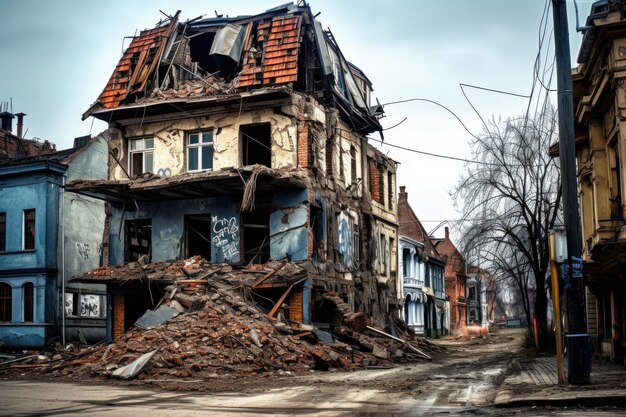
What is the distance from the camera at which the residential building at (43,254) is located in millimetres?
31797

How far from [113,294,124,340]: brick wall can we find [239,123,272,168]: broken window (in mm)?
7091

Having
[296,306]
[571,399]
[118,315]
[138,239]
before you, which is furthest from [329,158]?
[571,399]

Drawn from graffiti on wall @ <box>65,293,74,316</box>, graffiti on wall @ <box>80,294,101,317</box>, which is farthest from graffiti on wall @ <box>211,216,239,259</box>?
graffiti on wall @ <box>80,294,101,317</box>

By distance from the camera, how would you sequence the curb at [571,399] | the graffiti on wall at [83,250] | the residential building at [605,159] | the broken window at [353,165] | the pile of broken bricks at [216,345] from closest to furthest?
1. the curb at [571,399]
2. the residential building at [605,159]
3. the pile of broken bricks at [216,345]
4. the broken window at [353,165]
5. the graffiti on wall at [83,250]

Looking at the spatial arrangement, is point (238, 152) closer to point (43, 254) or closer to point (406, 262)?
point (43, 254)

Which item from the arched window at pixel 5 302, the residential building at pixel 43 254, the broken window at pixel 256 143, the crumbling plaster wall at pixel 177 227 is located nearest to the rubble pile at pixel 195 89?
the broken window at pixel 256 143

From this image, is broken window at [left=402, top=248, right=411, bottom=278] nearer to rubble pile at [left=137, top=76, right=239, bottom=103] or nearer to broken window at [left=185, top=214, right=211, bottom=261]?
broken window at [left=185, top=214, right=211, bottom=261]

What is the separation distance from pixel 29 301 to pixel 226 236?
11.4 meters

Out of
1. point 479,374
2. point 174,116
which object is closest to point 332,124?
point 174,116

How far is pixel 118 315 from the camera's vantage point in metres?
27.0

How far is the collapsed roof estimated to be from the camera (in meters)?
26.9

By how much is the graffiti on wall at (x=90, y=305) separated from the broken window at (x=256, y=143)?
11.4 meters

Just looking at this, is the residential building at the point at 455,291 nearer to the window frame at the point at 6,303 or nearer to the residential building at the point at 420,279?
the residential building at the point at 420,279

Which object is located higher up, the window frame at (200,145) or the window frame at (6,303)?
the window frame at (200,145)
